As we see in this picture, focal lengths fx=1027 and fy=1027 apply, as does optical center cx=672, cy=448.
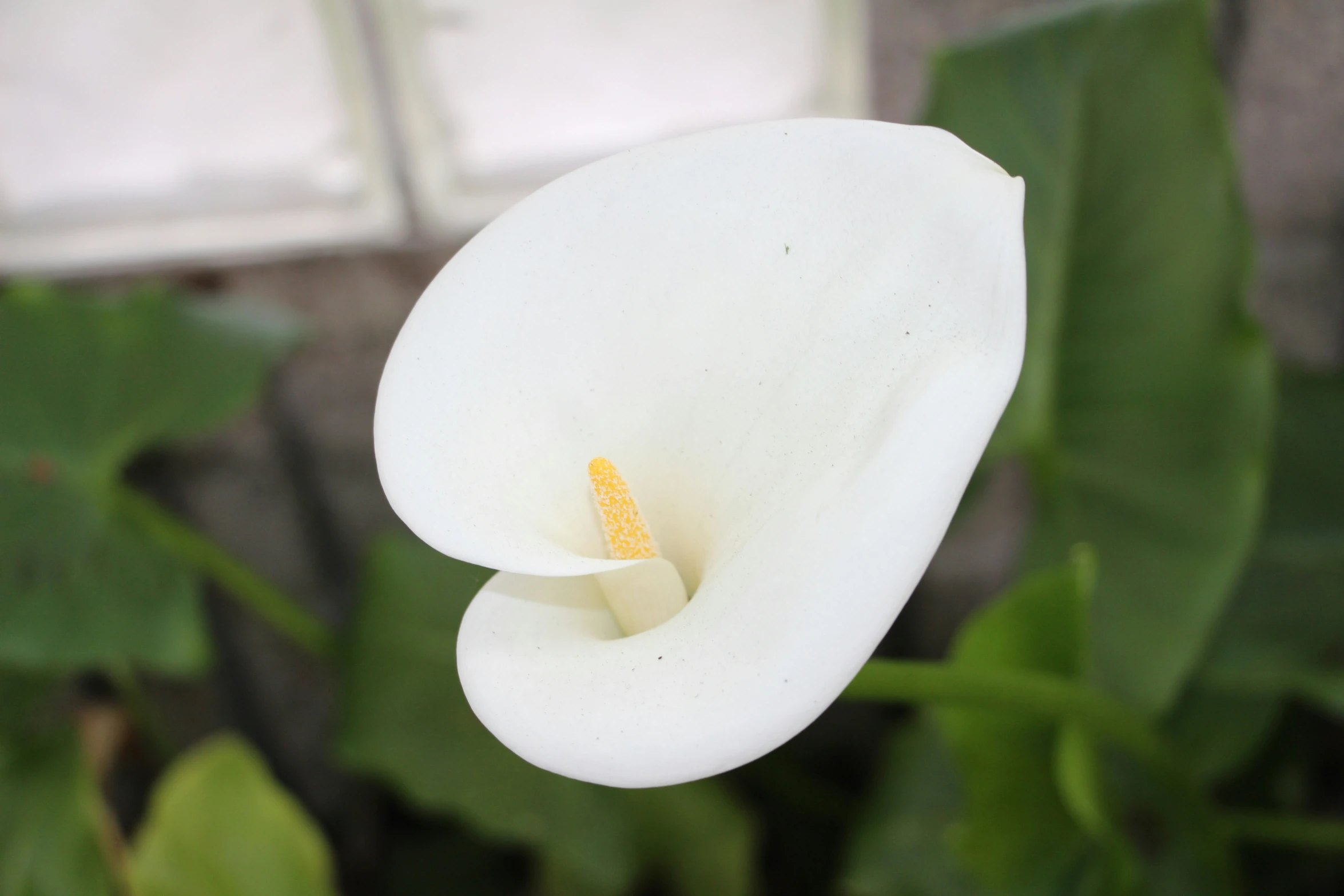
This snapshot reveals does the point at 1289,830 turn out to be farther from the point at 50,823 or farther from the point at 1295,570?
the point at 50,823

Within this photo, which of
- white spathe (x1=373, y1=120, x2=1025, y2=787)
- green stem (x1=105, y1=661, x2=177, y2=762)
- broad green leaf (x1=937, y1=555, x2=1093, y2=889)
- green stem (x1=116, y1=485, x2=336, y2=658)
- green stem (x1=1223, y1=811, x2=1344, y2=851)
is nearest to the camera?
white spathe (x1=373, y1=120, x2=1025, y2=787)

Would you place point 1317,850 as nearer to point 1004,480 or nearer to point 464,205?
point 1004,480

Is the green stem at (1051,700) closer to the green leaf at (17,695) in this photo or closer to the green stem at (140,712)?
the green leaf at (17,695)

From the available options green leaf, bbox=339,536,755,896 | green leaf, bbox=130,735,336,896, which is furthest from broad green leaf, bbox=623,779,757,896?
green leaf, bbox=130,735,336,896

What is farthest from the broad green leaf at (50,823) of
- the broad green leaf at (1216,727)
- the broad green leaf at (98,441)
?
the broad green leaf at (1216,727)

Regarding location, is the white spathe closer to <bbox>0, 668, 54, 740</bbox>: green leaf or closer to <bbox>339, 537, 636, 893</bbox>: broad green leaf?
<bbox>339, 537, 636, 893</bbox>: broad green leaf

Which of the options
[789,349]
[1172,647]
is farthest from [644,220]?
[1172,647]
